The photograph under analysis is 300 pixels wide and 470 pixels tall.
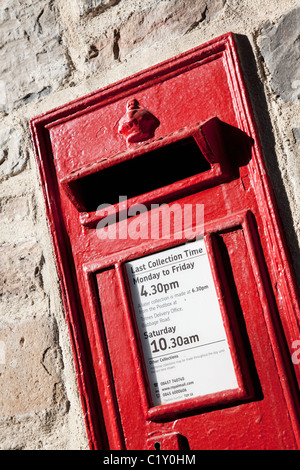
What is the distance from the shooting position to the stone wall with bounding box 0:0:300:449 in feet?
3.68

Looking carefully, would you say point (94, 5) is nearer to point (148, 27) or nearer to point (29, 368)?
point (148, 27)

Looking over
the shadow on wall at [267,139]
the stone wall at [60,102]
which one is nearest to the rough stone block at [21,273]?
the stone wall at [60,102]

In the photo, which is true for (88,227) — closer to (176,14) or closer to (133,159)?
(133,159)

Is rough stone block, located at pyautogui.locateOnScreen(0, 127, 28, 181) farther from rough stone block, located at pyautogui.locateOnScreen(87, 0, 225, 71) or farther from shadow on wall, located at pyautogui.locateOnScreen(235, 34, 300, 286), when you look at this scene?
shadow on wall, located at pyautogui.locateOnScreen(235, 34, 300, 286)

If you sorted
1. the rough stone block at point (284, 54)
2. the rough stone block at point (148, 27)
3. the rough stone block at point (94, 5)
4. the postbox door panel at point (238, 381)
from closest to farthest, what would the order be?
the postbox door panel at point (238, 381), the rough stone block at point (284, 54), the rough stone block at point (148, 27), the rough stone block at point (94, 5)

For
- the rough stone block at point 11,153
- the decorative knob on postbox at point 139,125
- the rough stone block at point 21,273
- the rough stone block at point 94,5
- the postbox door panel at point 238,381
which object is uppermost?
the rough stone block at point 94,5

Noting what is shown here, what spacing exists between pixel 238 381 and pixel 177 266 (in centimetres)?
26

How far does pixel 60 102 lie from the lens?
1363mm

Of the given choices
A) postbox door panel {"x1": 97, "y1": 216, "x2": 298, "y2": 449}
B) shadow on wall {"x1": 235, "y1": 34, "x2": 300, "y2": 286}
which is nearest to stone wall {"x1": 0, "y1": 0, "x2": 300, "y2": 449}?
shadow on wall {"x1": 235, "y1": 34, "x2": 300, "y2": 286}

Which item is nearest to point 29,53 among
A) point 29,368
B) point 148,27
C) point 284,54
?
point 148,27

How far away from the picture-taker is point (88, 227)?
1.19 m

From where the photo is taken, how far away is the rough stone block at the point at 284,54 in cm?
111

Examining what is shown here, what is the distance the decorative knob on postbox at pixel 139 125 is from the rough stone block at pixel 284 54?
0.90 feet

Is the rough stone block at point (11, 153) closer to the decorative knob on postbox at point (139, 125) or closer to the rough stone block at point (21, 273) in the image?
the rough stone block at point (21, 273)
